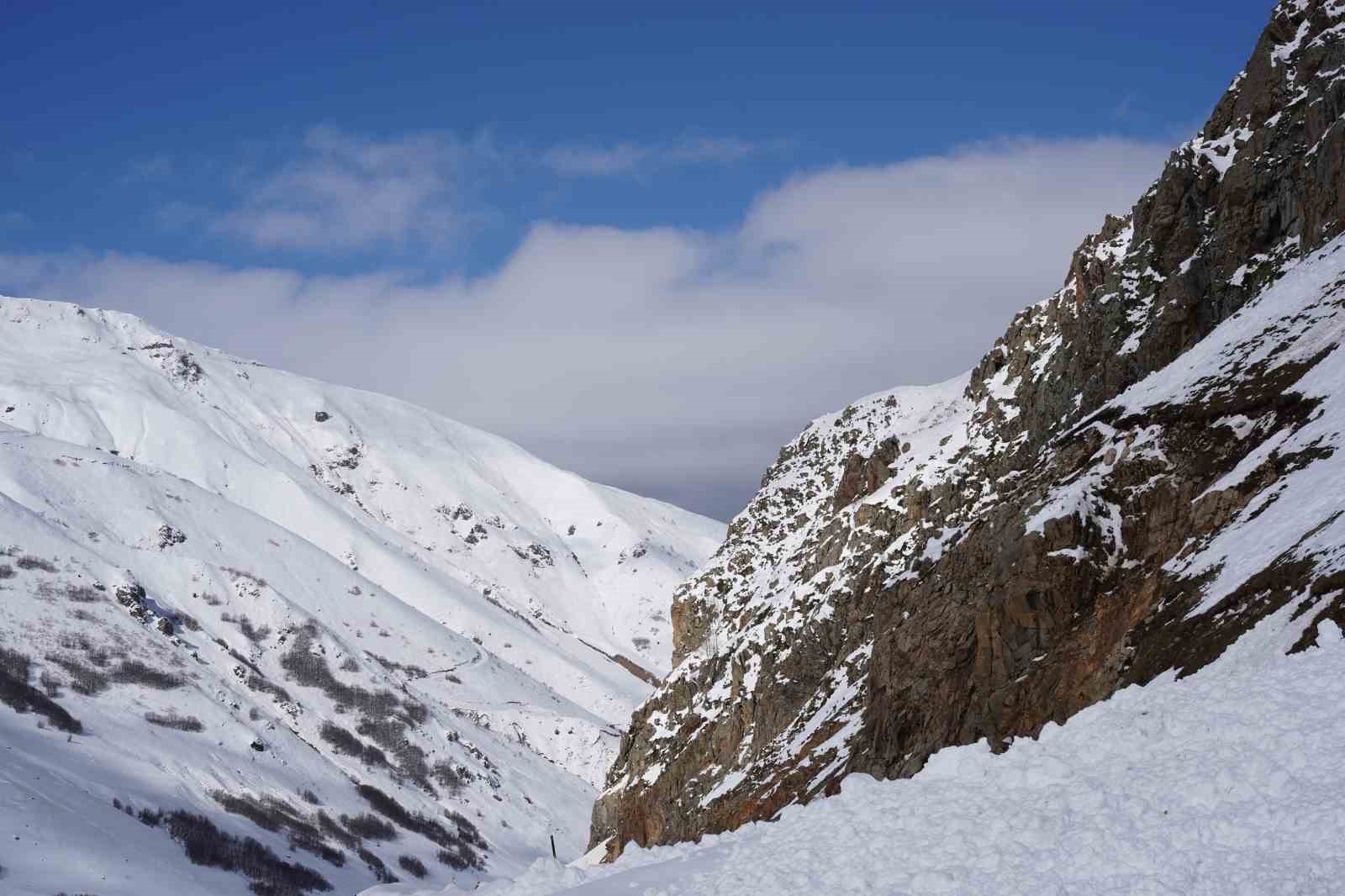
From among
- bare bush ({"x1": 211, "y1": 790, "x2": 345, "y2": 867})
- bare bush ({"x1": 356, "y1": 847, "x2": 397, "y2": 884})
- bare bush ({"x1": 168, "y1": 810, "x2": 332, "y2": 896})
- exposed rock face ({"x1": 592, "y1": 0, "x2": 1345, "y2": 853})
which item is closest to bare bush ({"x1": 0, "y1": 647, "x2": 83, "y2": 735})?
bare bush ({"x1": 211, "y1": 790, "x2": 345, "y2": 867})

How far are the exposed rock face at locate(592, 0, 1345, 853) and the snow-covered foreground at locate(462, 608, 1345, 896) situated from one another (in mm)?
2599

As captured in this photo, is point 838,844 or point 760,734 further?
point 760,734

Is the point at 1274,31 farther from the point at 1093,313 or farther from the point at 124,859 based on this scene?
the point at 124,859

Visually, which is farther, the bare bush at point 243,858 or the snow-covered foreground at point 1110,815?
the bare bush at point 243,858

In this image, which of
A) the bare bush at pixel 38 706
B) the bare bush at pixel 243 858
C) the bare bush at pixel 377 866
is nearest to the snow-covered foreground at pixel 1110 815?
the bare bush at pixel 243 858

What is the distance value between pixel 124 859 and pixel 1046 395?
12089cm

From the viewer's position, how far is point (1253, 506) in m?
31.9

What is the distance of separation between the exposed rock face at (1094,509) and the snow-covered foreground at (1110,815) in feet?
8.53

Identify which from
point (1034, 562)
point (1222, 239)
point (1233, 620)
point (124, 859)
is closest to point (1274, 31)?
point (1222, 239)

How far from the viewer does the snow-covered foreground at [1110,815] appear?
16484 millimetres

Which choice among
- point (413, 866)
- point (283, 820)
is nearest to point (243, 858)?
point (283, 820)

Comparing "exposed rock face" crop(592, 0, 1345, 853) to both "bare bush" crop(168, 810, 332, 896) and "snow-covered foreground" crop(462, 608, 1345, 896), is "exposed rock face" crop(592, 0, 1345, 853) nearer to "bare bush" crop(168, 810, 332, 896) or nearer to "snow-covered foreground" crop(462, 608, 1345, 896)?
"snow-covered foreground" crop(462, 608, 1345, 896)

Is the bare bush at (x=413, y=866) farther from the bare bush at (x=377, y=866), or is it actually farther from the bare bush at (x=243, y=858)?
the bare bush at (x=243, y=858)

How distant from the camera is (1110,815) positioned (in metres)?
18.5
